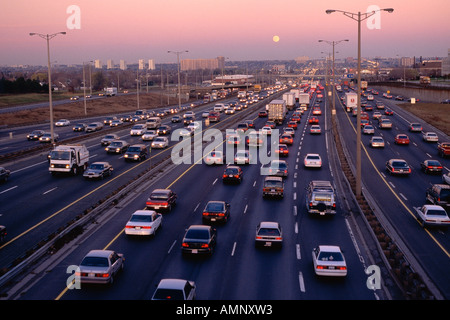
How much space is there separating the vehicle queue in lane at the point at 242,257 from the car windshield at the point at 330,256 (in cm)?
94

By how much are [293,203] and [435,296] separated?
16.2 meters

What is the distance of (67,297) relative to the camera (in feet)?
59.2

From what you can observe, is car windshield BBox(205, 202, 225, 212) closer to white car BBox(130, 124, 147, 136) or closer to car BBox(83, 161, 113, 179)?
car BBox(83, 161, 113, 179)

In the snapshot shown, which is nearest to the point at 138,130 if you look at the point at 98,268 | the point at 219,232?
the point at 219,232

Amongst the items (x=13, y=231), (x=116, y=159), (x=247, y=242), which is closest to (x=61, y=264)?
(x=13, y=231)

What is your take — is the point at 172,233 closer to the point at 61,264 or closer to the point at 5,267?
the point at 61,264

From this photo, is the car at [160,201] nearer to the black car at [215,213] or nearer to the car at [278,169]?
the black car at [215,213]

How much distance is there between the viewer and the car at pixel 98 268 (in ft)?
62.3

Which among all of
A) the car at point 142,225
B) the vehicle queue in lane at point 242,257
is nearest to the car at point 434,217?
the vehicle queue in lane at point 242,257

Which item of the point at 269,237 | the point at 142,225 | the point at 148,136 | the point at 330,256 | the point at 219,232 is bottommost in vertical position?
the point at 219,232

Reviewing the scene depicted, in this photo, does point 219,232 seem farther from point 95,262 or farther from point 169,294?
point 169,294

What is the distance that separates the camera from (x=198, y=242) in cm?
2262

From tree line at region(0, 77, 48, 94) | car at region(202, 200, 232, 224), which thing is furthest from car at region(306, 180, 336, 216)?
tree line at region(0, 77, 48, 94)

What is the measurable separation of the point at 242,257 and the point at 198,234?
2.33m
